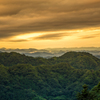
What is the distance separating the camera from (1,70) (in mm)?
124312

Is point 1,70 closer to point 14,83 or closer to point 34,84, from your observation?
point 14,83

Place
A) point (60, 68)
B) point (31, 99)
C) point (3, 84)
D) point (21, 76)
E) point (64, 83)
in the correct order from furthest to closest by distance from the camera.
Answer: point (60, 68), point (64, 83), point (21, 76), point (3, 84), point (31, 99)

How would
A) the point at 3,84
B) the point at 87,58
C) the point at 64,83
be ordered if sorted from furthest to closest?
the point at 87,58, the point at 64,83, the point at 3,84

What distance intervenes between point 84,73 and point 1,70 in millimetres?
58207

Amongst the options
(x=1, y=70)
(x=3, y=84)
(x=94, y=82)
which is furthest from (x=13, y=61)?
(x=94, y=82)

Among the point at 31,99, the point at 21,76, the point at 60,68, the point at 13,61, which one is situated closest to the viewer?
the point at 31,99

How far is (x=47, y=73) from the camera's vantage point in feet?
447

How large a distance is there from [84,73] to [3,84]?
5763 centimetres

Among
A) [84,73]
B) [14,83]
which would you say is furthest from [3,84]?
[84,73]

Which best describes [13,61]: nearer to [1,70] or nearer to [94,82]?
[1,70]

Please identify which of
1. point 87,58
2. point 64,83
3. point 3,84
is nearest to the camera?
point 3,84

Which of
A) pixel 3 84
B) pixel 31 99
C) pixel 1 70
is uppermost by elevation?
pixel 1 70

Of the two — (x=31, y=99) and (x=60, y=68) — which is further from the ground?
(x=60, y=68)

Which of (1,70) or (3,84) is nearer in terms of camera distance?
(3,84)
